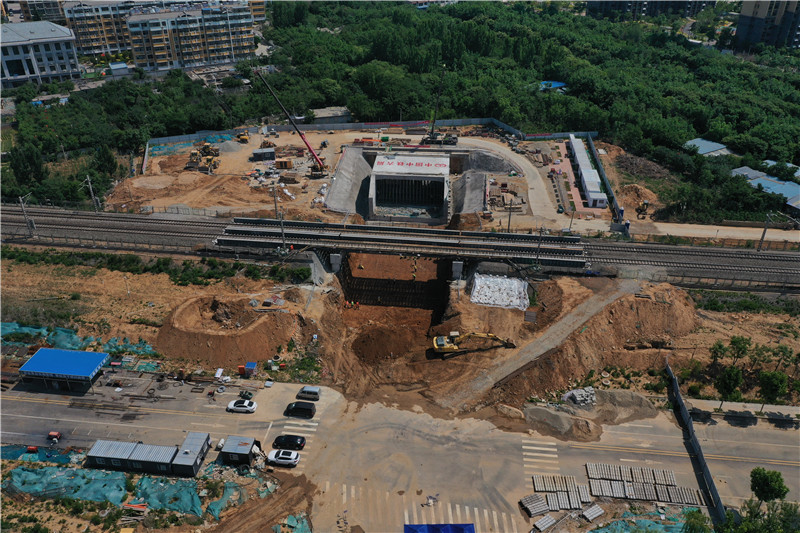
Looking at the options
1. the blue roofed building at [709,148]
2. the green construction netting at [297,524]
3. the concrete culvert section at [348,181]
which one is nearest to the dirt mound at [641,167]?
the blue roofed building at [709,148]

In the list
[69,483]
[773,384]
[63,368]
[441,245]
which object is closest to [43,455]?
[69,483]

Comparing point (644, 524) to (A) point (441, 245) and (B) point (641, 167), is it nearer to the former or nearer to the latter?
(A) point (441, 245)

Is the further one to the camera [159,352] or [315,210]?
[315,210]

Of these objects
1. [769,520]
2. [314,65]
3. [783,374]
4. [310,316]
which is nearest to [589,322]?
[783,374]

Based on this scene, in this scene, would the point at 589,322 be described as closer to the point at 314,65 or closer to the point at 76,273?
the point at 76,273

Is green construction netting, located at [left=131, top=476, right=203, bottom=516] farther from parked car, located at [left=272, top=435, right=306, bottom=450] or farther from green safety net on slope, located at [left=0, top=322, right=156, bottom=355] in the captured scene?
green safety net on slope, located at [left=0, top=322, right=156, bottom=355]

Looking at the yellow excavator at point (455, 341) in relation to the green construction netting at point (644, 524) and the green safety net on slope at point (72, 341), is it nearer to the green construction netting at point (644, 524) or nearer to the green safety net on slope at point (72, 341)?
the green construction netting at point (644, 524)
